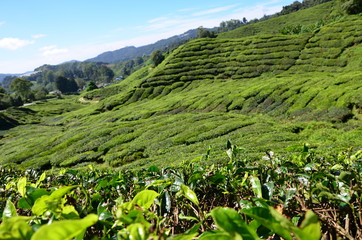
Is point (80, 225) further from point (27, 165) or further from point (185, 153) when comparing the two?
point (27, 165)

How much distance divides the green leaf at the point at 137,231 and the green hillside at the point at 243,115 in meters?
2.11

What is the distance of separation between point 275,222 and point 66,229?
0.67m

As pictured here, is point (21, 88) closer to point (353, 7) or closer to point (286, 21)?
point (286, 21)

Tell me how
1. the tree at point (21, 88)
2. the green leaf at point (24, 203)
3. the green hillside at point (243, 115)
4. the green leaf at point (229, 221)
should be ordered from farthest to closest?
the tree at point (21, 88), the green hillside at point (243, 115), the green leaf at point (24, 203), the green leaf at point (229, 221)

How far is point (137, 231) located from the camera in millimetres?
868

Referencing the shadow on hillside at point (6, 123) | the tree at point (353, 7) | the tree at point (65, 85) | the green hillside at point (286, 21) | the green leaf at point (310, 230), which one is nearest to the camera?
the green leaf at point (310, 230)

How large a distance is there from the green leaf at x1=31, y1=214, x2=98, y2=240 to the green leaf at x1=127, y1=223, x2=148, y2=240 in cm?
17

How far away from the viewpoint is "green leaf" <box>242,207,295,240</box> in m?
0.68

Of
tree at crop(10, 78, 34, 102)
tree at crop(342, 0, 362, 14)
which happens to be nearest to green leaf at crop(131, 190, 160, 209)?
tree at crop(342, 0, 362, 14)

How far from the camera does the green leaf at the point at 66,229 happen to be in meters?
0.69

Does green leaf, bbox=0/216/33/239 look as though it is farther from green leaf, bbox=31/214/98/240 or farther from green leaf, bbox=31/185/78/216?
green leaf, bbox=31/185/78/216

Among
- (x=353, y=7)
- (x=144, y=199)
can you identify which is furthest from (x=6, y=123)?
(x=353, y=7)

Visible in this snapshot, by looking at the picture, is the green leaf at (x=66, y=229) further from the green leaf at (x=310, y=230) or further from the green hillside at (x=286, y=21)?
the green hillside at (x=286, y=21)

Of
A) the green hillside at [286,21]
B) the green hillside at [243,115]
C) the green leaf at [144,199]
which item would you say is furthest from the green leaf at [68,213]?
the green hillside at [286,21]
